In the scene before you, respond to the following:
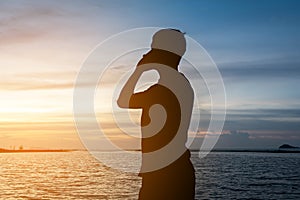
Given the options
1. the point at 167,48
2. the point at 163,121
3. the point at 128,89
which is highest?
the point at 167,48

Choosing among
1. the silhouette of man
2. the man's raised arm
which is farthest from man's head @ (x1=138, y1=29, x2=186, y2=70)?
the man's raised arm

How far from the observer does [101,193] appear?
57.3 metres

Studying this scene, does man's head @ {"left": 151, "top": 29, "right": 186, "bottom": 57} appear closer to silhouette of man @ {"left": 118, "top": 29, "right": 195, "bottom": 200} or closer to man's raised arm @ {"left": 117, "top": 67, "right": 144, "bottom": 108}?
silhouette of man @ {"left": 118, "top": 29, "right": 195, "bottom": 200}

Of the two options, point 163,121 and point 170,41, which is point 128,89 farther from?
point 170,41

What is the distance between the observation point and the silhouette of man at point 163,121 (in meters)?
4.14

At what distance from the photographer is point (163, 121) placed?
4.19m

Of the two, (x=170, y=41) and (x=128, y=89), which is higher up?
(x=170, y=41)

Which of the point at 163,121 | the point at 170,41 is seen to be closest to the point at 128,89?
the point at 163,121

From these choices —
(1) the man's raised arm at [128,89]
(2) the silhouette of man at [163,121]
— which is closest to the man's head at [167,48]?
(2) the silhouette of man at [163,121]

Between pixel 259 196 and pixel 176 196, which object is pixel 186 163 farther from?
pixel 259 196

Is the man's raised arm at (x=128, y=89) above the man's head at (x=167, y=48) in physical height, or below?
below

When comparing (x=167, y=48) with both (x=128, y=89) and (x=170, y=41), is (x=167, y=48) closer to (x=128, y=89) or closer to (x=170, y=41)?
(x=170, y=41)

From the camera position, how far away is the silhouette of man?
4141mm

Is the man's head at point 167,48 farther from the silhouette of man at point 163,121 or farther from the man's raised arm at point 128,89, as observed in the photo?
the man's raised arm at point 128,89
